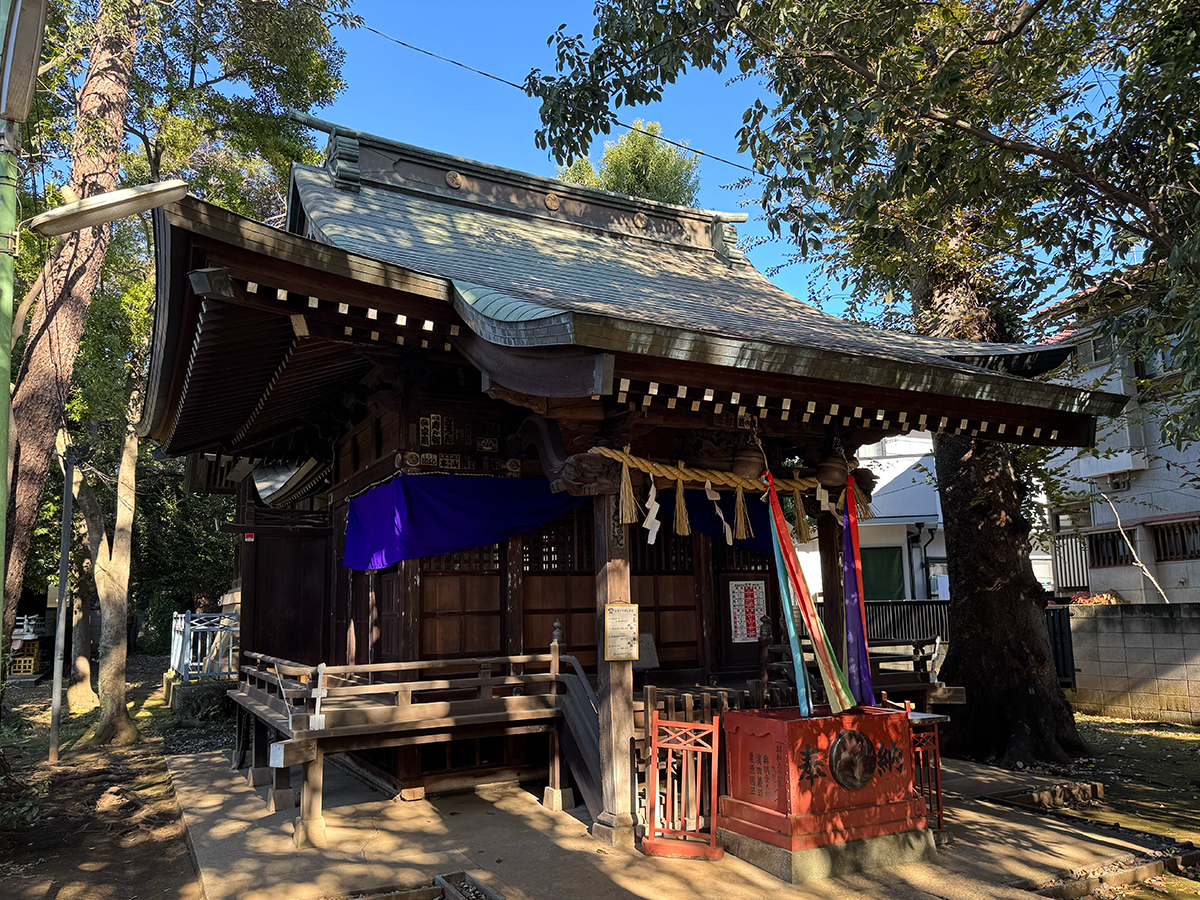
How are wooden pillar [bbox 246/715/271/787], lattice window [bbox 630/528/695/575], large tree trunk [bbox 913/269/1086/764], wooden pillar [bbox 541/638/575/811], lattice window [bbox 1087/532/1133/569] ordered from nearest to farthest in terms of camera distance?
wooden pillar [bbox 541/638/575/811] → wooden pillar [bbox 246/715/271/787] → lattice window [bbox 630/528/695/575] → large tree trunk [bbox 913/269/1086/764] → lattice window [bbox 1087/532/1133/569]

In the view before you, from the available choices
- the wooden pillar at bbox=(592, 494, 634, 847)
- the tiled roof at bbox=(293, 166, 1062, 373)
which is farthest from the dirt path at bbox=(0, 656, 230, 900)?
the tiled roof at bbox=(293, 166, 1062, 373)

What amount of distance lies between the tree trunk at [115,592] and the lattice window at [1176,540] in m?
19.5

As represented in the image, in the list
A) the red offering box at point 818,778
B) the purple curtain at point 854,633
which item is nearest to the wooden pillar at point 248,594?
the red offering box at point 818,778

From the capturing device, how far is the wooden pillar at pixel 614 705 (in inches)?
254

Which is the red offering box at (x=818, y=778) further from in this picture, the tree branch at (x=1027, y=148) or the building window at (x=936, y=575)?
the building window at (x=936, y=575)

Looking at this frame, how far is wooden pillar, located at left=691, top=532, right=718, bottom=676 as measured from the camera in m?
9.70

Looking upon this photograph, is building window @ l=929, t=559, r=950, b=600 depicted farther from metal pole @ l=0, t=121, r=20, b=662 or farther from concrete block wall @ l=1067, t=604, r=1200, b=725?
metal pole @ l=0, t=121, r=20, b=662

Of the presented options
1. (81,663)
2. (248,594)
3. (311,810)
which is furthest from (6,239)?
(81,663)

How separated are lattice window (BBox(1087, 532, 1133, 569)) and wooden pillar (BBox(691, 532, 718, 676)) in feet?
41.0

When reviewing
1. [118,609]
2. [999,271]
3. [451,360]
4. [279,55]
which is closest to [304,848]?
[451,360]

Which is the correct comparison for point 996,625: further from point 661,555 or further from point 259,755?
point 259,755

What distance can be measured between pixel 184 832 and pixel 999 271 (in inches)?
477

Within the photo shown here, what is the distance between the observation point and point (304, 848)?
262 inches

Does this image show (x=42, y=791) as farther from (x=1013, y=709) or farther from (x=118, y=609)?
(x=1013, y=709)
